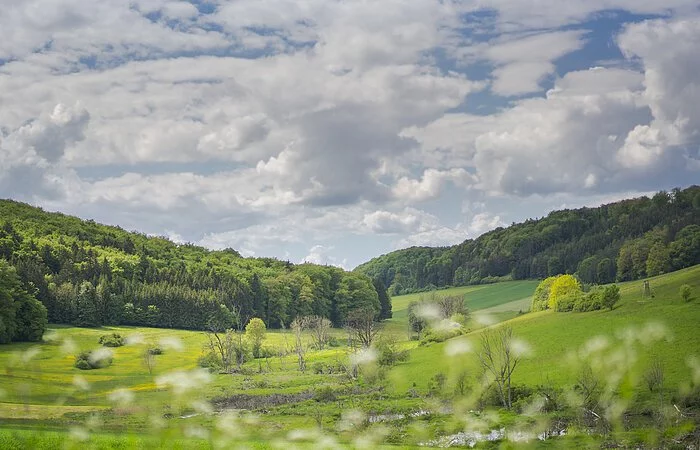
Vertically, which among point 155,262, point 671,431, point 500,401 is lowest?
point 500,401

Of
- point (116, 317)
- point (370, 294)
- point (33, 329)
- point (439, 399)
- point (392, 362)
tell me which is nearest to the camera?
point (439, 399)

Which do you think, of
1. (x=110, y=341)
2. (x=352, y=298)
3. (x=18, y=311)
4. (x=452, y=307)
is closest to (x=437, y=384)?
(x=110, y=341)

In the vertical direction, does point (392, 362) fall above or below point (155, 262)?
below

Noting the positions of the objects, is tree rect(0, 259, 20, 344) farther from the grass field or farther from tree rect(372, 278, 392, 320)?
tree rect(372, 278, 392, 320)

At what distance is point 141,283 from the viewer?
150250mm

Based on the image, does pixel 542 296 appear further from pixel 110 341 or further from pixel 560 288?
pixel 110 341

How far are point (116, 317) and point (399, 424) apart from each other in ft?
334

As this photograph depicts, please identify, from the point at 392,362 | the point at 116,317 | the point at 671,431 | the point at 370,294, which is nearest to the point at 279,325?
the point at 370,294

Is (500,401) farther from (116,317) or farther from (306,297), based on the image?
(306,297)

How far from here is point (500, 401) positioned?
2045 inches

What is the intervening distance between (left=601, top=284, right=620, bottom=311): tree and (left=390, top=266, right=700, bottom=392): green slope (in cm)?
93

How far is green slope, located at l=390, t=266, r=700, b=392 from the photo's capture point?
53.7 m

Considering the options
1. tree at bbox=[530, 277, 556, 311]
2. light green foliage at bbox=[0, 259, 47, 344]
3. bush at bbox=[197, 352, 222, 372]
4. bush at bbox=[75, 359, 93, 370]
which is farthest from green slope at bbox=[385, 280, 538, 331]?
bush at bbox=[75, 359, 93, 370]

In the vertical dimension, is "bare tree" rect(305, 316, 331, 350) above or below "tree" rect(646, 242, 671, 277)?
below
